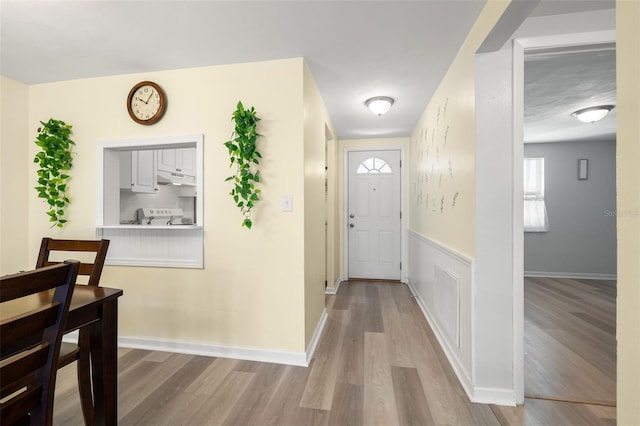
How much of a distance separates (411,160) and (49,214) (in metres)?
4.13

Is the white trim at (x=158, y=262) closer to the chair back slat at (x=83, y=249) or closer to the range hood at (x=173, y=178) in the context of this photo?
the chair back slat at (x=83, y=249)

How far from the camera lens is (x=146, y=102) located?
230 cm

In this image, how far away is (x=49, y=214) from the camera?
7.83 feet

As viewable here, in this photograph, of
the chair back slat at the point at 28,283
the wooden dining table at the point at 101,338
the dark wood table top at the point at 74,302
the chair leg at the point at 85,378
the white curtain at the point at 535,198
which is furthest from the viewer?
the white curtain at the point at 535,198

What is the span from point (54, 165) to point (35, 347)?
217 centimetres

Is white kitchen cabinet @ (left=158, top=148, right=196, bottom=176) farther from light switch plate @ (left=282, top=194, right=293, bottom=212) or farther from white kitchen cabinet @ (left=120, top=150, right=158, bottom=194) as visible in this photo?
light switch plate @ (left=282, top=194, right=293, bottom=212)

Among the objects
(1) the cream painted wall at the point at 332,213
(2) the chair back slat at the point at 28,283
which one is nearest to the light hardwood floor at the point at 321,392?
(2) the chair back slat at the point at 28,283

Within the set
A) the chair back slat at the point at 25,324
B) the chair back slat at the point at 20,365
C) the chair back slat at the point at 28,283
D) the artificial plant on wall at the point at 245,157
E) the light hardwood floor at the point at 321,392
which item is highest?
the artificial plant on wall at the point at 245,157

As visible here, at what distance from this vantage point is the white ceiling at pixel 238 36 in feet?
5.16

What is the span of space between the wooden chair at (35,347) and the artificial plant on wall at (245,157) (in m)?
1.24

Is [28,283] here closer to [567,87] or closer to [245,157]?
[245,157]

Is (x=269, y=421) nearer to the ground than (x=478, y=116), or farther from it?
nearer to the ground

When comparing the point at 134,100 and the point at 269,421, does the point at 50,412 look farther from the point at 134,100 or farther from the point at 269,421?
the point at 134,100

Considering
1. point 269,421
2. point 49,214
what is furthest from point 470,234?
point 49,214
